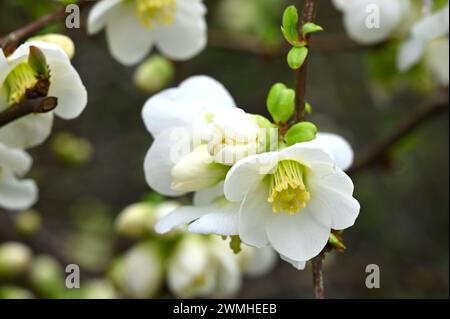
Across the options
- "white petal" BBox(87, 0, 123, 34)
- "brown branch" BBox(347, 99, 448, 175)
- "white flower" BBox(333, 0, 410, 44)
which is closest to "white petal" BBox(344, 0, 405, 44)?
"white flower" BBox(333, 0, 410, 44)

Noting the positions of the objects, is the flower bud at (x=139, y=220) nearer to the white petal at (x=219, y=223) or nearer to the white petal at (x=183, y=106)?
the white petal at (x=183, y=106)

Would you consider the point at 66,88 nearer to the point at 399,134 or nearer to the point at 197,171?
the point at 197,171

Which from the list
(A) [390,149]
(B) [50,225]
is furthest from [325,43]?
(B) [50,225]

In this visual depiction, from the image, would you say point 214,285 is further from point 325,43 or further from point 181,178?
point 325,43

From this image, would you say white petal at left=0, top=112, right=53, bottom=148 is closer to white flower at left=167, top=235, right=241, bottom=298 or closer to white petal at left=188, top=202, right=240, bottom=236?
white petal at left=188, top=202, right=240, bottom=236

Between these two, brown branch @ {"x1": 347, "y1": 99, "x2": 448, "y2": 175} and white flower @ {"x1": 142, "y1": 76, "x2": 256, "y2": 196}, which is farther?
brown branch @ {"x1": 347, "y1": 99, "x2": 448, "y2": 175}

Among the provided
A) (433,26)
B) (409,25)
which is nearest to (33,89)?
(433,26)
